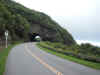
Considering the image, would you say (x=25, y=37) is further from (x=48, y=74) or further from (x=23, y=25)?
(x=48, y=74)

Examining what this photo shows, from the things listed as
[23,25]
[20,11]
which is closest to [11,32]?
[23,25]

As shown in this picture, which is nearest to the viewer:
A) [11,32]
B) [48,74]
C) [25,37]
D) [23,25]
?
[48,74]

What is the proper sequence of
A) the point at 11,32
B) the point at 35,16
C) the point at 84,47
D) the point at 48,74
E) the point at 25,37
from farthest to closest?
the point at 35,16
the point at 25,37
the point at 11,32
the point at 84,47
the point at 48,74

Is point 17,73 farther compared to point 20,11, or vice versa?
point 20,11

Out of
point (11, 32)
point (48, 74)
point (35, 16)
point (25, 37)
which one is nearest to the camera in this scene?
point (48, 74)

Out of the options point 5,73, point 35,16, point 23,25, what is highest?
point 35,16

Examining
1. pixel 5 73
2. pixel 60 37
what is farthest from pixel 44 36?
pixel 5 73

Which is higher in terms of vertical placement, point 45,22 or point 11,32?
point 45,22

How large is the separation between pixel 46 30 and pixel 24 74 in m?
64.8

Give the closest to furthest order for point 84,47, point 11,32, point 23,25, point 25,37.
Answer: point 84,47
point 11,32
point 23,25
point 25,37

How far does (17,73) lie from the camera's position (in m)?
7.86

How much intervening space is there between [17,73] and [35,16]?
65.3 m

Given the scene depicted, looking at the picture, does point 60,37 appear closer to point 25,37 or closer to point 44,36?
point 44,36

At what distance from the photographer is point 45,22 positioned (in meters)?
73.2
